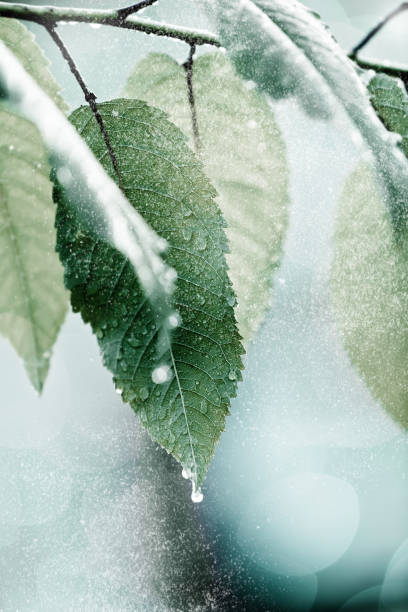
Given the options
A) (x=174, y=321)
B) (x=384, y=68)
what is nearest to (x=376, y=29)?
(x=384, y=68)

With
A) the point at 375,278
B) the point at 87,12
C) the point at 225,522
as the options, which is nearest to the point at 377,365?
the point at 375,278

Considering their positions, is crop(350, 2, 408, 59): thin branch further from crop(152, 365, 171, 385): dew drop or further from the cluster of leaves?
crop(152, 365, 171, 385): dew drop

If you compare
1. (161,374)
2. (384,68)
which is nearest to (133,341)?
(161,374)

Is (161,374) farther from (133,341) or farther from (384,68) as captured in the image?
(384,68)

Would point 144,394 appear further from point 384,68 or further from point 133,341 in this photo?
point 384,68

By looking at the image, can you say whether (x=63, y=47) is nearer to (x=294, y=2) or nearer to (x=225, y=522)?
(x=294, y=2)

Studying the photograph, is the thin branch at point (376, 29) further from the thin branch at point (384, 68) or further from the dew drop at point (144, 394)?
the dew drop at point (144, 394)
